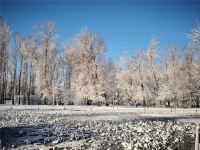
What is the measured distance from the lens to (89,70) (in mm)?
60656

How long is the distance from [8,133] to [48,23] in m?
47.3

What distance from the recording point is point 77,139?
16.8m

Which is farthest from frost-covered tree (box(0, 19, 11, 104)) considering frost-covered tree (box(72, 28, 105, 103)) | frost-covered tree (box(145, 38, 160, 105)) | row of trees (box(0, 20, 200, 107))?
frost-covered tree (box(145, 38, 160, 105))

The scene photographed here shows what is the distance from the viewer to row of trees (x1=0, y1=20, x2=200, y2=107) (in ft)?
199

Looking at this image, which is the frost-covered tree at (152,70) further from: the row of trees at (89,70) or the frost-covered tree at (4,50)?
the frost-covered tree at (4,50)

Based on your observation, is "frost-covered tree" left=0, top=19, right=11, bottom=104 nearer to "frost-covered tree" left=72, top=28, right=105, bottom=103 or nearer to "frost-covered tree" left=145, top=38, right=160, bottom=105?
"frost-covered tree" left=72, top=28, right=105, bottom=103

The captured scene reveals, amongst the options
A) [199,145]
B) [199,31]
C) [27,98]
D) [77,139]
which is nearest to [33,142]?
[77,139]

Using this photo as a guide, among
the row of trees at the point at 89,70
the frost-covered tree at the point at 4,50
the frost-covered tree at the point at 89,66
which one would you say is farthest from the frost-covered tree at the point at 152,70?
the frost-covered tree at the point at 4,50

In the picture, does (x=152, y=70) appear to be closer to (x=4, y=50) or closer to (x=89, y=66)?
(x=89, y=66)

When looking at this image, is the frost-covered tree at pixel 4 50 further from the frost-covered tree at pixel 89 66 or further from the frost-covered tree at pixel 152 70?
the frost-covered tree at pixel 152 70

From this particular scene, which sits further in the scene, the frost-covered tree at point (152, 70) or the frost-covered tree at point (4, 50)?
the frost-covered tree at point (152, 70)

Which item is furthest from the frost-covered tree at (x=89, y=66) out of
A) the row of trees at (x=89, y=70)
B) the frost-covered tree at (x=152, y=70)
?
the frost-covered tree at (x=152, y=70)

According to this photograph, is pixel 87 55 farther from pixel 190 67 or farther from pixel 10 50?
pixel 190 67

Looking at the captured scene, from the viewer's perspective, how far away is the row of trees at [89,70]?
199 feet
